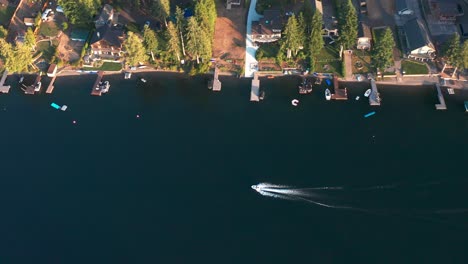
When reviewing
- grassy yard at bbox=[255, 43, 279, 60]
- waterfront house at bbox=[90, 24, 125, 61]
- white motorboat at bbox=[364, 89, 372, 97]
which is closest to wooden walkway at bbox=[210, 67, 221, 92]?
grassy yard at bbox=[255, 43, 279, 60]

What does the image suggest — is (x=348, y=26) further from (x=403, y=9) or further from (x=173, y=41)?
(x=173, y=41)

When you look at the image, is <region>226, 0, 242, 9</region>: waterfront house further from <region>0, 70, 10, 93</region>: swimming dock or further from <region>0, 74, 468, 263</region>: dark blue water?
<region>0, 70, 10, 93</region>: swimming dock

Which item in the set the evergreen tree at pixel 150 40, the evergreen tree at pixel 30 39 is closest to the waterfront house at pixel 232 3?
the evergreen tree at pixel 150 40

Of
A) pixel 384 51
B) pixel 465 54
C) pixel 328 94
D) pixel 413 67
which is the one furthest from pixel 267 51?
pixel 465 54

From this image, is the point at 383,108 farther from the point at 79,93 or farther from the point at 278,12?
the point at 79,93

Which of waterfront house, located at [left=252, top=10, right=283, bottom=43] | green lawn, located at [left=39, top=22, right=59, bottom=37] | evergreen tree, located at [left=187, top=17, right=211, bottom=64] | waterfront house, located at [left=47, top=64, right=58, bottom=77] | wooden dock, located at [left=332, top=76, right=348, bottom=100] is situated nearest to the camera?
wooden dock, located at [left=332, top=76, right=348, bottom=100]

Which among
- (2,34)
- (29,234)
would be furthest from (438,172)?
(2,34)
